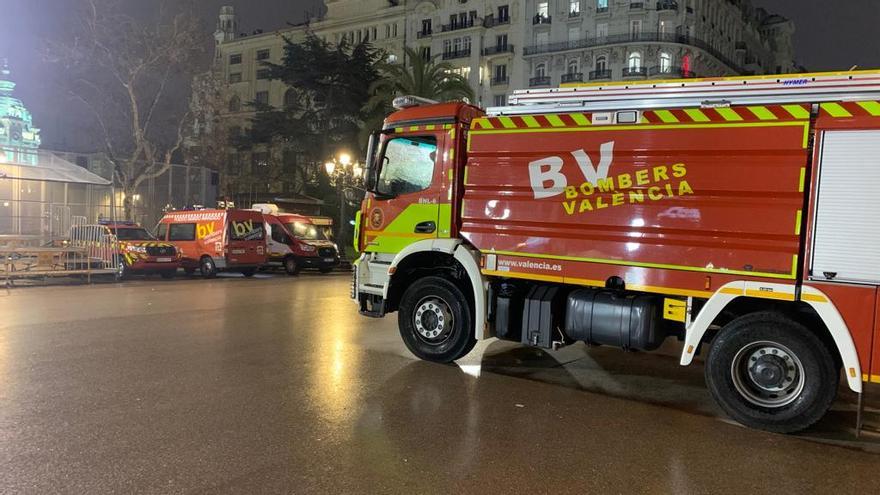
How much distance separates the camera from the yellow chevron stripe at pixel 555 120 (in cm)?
648

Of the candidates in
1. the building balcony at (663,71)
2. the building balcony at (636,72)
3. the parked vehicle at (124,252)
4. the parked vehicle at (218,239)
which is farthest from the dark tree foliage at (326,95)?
the building balcony at (663,71)

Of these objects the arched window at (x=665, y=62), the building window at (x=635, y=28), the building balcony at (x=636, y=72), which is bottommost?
the building balcony at (x=636, y=72)

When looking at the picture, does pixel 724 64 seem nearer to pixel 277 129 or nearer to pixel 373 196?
pixel 277 129

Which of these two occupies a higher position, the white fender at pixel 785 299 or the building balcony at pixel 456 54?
the building balcony at pixel 456 54

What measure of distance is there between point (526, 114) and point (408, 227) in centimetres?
202

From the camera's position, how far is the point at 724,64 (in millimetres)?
57781

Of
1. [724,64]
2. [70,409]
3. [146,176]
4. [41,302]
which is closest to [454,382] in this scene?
[70,409]

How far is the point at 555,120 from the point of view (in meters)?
6.54

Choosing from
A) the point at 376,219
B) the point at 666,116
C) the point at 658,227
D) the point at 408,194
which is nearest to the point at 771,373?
the point at 658,227

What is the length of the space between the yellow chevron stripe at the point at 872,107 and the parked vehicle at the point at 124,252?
17861 mm

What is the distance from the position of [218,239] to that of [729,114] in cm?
1652

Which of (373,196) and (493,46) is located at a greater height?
(493,46)

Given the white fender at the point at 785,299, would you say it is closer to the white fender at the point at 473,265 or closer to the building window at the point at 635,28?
the white fender at the point at 473,265

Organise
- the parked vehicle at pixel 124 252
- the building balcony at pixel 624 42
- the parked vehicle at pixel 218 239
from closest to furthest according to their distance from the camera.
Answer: the parked vehicle at pixel 124 252 < the parked vehicle at pixel 218 239 < the building balcony at pixel 624 42
